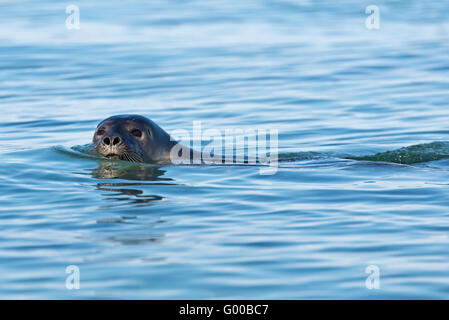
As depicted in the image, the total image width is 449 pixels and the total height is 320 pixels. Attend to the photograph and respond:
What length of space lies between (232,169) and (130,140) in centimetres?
123

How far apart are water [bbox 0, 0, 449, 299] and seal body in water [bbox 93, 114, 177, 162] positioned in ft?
0.69

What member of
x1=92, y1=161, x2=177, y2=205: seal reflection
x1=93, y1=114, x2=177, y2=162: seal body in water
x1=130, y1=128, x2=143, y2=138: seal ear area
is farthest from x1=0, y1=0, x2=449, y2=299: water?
x1=130, y1=128, x2=143, y2=138: seal ear area

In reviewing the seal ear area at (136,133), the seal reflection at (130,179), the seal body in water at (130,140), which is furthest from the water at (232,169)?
the seal ear area at (136,133)

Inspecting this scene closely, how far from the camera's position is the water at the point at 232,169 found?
6738 millimetres

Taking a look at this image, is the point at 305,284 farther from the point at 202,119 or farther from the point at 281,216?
the point at 202,119

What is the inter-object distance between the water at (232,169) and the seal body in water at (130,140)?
0.21 metres

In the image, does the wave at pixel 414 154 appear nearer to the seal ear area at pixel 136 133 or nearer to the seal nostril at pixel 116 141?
the seal ear area at pixel 136 133

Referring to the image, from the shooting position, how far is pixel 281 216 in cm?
842

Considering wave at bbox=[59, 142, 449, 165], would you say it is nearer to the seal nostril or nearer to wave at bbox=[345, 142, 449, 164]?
wave at bbox=[345, 142, 449, 164]

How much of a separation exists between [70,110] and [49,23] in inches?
452

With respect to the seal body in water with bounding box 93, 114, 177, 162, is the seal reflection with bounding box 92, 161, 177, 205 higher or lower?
lower

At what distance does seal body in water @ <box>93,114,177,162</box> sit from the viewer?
1043cm

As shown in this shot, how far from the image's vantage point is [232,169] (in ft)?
35.6

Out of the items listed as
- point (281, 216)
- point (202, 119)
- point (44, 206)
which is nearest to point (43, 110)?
point (202, 119)
